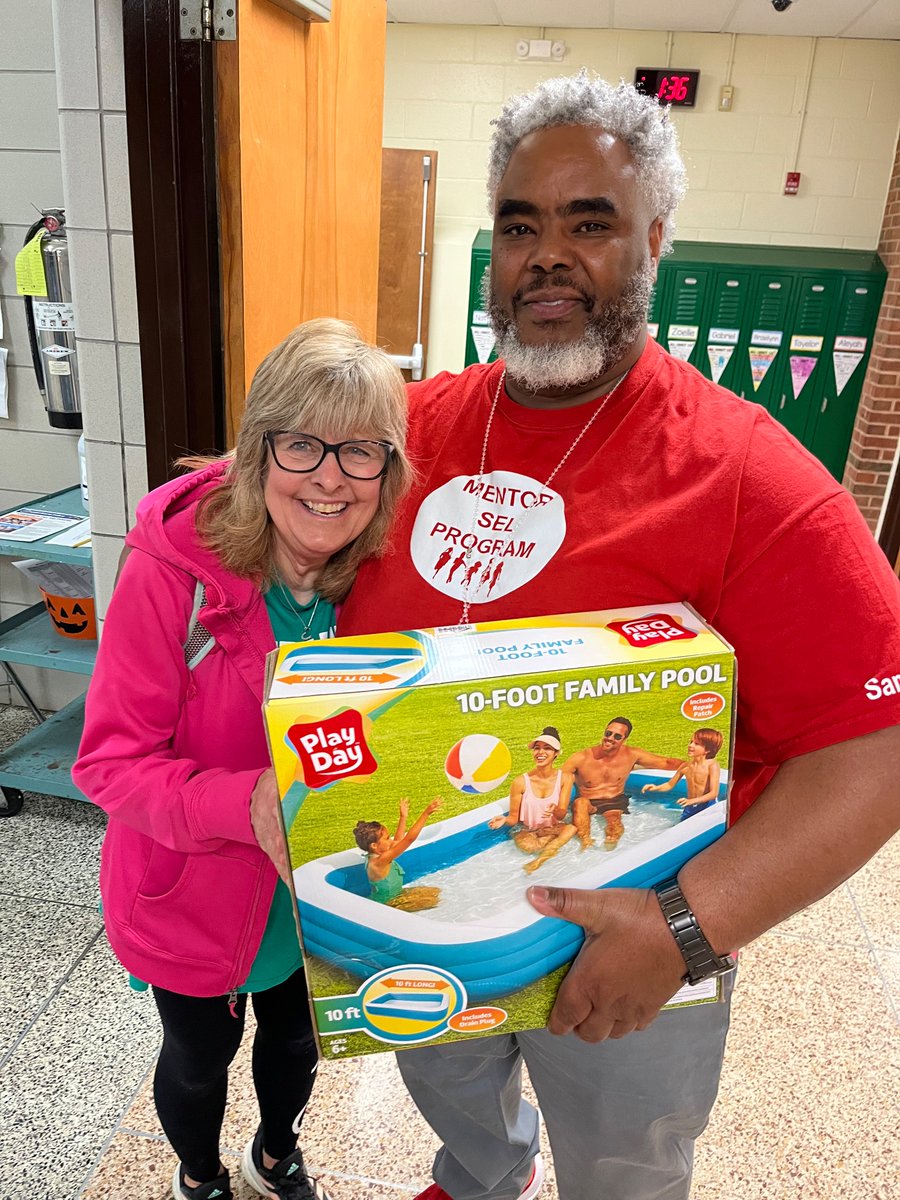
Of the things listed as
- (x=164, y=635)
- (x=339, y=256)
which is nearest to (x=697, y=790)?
(x=164, y=635)

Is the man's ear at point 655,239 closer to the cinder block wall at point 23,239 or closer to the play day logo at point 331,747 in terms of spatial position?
the play day logo at point 331,747

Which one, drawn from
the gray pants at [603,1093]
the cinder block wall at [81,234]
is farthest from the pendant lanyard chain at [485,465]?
the cinder block wall at [81,234]

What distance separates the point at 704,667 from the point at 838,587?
20cm

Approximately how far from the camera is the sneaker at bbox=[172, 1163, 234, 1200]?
4.78 feet

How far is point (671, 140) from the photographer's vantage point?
1.13 metres

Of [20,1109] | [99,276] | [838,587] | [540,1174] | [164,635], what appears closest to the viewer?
[838,587]

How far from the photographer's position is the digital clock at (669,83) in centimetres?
449

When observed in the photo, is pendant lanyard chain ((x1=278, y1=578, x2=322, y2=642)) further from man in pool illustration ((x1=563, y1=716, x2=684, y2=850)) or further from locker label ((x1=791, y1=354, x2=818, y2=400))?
locker label ((x1=791, y1=354, x2=818, y2=400))

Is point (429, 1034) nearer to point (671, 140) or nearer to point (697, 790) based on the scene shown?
point (697, 790)

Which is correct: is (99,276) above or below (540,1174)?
above

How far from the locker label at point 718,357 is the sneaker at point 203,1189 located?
449 centimetres

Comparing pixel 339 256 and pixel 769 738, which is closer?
pixel 769 738

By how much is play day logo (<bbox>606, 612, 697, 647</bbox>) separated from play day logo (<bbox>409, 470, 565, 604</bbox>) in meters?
0.17

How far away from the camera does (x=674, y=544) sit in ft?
3.18
